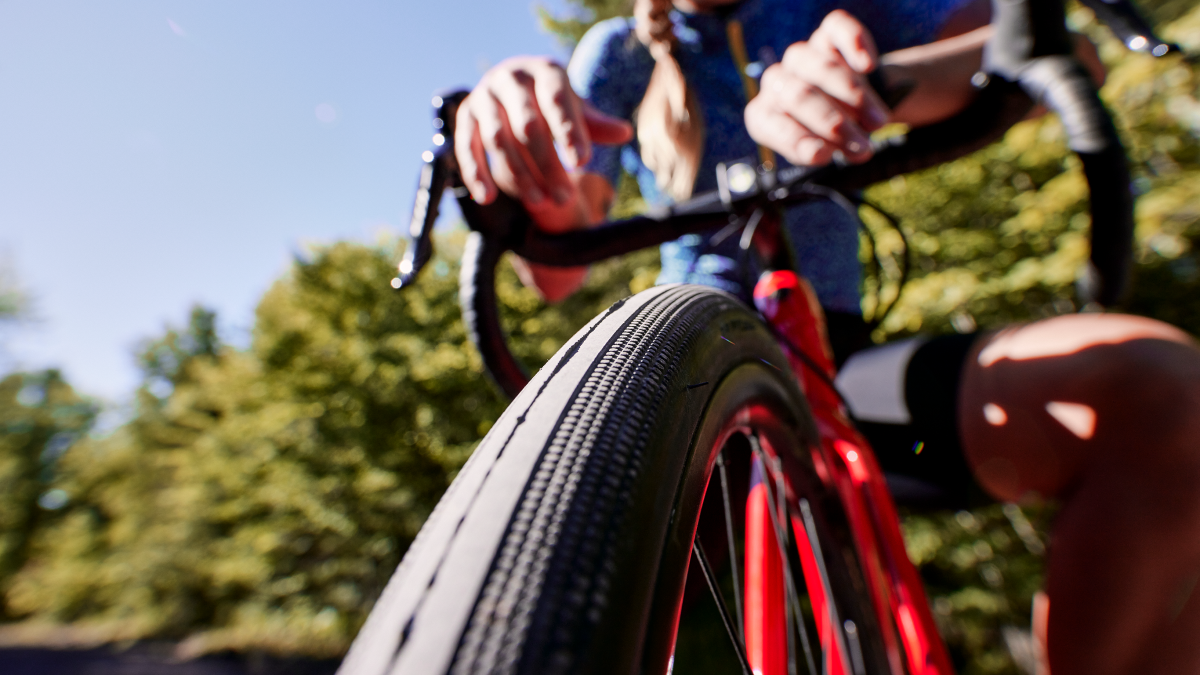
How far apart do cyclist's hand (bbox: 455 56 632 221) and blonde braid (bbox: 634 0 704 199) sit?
0.47 meters

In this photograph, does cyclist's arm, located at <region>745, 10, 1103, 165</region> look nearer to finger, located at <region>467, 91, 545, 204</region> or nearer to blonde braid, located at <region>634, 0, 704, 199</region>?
finger, located at <region>467, 91, 545, 204</region>

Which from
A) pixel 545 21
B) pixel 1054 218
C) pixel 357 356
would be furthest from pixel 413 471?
pixel 1054 218

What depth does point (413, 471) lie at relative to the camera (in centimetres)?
985

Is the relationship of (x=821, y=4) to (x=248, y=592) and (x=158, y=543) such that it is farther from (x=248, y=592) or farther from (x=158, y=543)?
(x=158, y=543)

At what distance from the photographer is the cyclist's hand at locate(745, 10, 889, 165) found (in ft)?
2.15

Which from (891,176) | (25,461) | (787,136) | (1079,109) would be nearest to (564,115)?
(787,136)

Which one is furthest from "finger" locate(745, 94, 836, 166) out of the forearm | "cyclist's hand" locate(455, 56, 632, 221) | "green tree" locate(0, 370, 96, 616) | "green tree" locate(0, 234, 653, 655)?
"green tree" locate(0, 370, 96, 616)

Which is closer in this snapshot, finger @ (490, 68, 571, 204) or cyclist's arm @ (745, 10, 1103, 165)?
cyclist's arm @ (745, 10, 1103, 165)

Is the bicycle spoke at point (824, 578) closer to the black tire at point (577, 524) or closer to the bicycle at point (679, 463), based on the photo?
the bicycle at point (679, 463)

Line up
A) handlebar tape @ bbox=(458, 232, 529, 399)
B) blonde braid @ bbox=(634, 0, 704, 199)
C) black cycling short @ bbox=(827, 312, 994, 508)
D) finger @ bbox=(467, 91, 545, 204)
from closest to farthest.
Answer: finger @ bbox=(467, 91, 545, 204) < handlebar tape @ bbox=(458, 232, 529, 399) < black cycling short @ bbox=(827, 312, 994, 508) < blonde braid @ bbox=(634, 0, 704, 199)

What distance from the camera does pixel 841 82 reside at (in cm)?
65

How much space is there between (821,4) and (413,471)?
991cm

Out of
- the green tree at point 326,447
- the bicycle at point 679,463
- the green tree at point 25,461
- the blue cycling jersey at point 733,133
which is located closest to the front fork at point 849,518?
the bicycle at point 679,463

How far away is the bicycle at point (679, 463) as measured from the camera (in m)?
0.30
